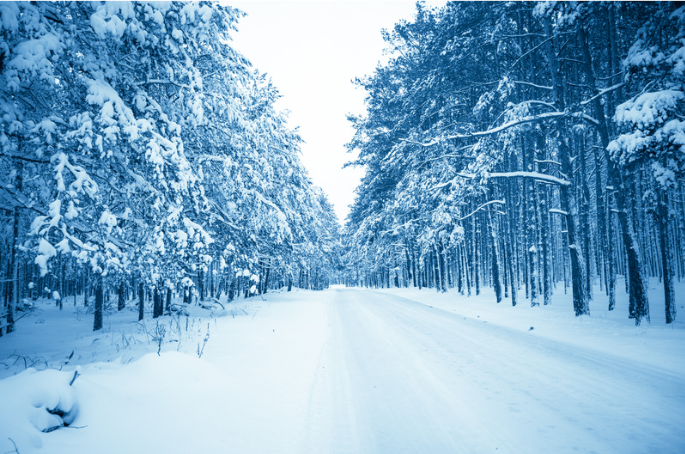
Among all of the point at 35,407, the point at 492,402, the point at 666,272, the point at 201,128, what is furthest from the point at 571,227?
the point at 35,407

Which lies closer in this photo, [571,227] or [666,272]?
[666,272]

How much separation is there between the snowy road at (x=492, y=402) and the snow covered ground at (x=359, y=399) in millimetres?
22

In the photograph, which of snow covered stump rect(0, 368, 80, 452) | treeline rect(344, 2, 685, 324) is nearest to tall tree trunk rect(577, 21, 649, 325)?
treeline rect(344, 2, 685, 324)

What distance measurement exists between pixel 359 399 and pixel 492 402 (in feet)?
6.08

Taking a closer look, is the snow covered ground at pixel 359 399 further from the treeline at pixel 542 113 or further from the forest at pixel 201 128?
the treeline at pixel 542 113

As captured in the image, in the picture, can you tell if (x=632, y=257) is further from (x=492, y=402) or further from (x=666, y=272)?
(x=492, y=402)

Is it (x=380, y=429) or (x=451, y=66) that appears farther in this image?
(x=451, y=66)

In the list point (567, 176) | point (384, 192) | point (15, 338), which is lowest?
point (15, 338)

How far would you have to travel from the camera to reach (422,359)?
21.9ft

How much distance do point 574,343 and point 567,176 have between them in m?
7.97

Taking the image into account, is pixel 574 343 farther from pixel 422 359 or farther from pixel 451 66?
pixel 451 66

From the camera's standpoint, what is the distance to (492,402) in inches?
173

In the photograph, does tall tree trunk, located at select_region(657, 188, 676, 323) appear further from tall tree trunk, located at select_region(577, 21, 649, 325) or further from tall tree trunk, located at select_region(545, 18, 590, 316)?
tall tree trunk, located at select_region(545, 18, 590, 316)

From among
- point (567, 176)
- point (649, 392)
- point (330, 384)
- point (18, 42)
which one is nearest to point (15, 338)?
point (18, 42)
